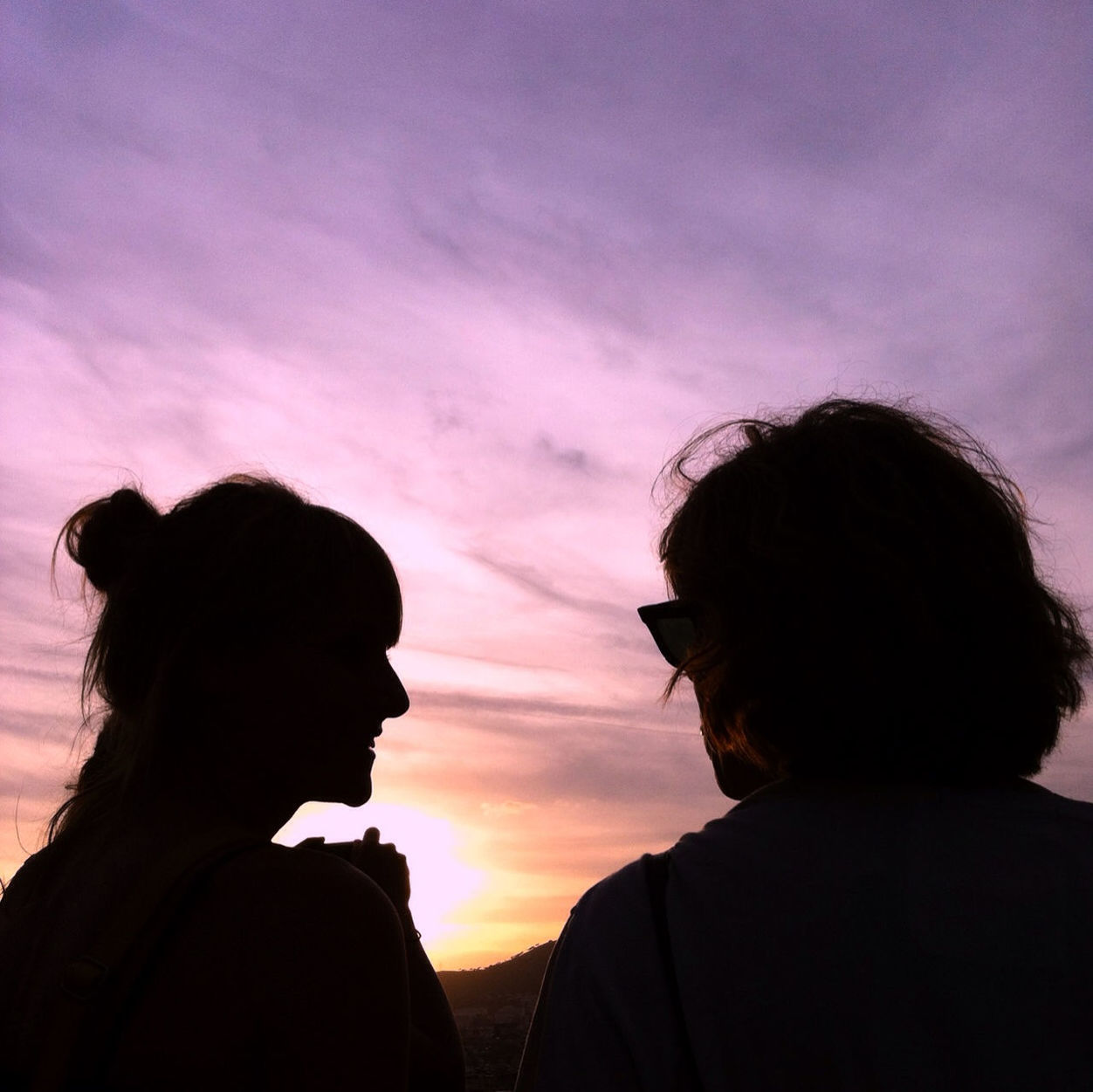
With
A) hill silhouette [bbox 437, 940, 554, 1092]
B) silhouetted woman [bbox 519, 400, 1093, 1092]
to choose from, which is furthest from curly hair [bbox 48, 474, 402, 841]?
hill silhouette [bbox 437, 940, 554, 1092]

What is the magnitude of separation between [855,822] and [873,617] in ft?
1.41

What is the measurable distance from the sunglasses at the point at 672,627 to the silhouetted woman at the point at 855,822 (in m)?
0.01

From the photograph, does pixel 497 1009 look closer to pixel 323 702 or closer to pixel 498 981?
pixel 498 981

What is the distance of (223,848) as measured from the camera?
79.7 inches

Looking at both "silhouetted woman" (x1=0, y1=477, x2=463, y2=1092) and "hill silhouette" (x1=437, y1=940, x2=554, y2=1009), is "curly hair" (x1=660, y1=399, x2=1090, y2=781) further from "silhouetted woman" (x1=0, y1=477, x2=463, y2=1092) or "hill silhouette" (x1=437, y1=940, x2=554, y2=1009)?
"hill silhouette" (x1=437, y1=940, x2=554, y2=1009)

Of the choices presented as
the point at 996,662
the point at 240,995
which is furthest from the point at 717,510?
the point at 240,995

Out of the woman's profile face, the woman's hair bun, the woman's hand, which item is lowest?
the woman's hand

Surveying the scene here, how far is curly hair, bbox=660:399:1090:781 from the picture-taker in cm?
183

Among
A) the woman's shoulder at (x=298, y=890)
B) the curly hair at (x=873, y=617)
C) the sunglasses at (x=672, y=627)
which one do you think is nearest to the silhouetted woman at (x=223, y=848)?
the woman's shoulder at (x=298, y=890)

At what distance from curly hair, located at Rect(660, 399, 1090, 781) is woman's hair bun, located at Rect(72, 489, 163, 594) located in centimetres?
164

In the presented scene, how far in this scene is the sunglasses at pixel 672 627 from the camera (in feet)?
7.02

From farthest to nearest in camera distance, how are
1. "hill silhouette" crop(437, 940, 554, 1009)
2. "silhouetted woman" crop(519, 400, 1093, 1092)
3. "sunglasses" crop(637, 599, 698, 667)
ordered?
"hill silhouette" crop(437, 940, 554, 1009) < "sunglasses" crop(637, 599, 698, 667) < "silhouetted woman" crop(519, 400, 1093, 1092)

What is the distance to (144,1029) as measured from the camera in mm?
1843

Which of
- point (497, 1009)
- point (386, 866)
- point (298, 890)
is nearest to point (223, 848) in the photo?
point (298, 890)
